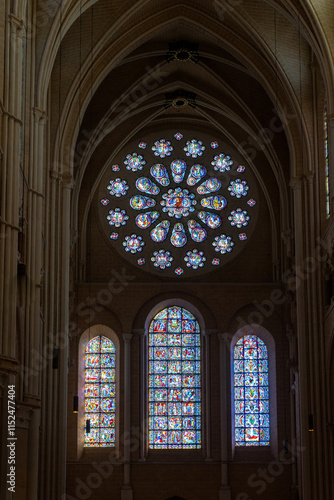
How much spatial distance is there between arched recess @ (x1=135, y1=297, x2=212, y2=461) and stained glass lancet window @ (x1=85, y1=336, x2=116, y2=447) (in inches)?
44.7

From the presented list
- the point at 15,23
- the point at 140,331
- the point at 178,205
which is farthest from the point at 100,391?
the point at 15,23

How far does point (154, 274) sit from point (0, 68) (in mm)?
16861

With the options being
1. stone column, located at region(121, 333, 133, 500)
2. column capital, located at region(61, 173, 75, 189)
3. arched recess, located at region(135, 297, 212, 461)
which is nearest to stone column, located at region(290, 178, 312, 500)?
arched recess, located at region(135, 297, 212, 461)

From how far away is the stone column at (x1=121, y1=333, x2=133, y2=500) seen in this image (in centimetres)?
3328

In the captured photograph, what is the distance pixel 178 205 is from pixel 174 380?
6.63 metres

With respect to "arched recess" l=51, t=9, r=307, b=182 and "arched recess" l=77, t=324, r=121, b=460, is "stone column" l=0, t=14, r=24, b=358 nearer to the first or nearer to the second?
"arched recess" l=51, t=9, r=307, b=182

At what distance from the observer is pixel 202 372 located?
35281 millimetres

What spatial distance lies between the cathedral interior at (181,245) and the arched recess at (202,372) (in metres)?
0.08

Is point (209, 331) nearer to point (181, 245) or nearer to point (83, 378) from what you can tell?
point (181, 245)

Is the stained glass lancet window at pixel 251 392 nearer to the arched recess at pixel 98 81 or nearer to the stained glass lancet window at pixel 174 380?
the stained glass lancet window at pixel 174 380

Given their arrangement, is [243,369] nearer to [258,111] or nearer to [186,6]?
[258,111]

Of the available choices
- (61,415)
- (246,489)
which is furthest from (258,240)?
(61,415)

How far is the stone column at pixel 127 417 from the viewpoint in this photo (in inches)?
1310

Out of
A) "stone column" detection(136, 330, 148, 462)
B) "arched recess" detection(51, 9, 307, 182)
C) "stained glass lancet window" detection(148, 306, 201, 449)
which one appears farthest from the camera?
"stained glass lancet window" detection(148, 306, 201, 449)
